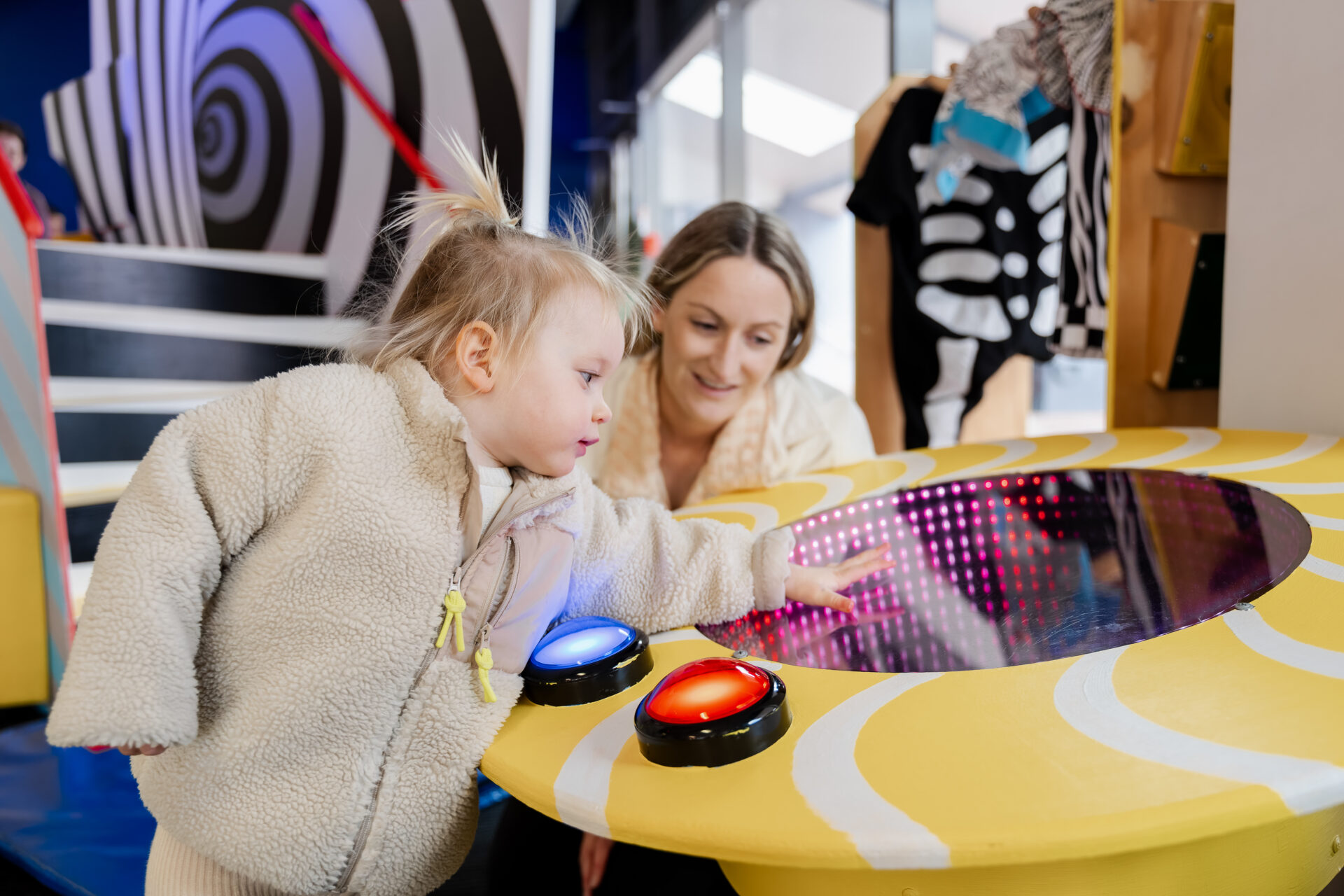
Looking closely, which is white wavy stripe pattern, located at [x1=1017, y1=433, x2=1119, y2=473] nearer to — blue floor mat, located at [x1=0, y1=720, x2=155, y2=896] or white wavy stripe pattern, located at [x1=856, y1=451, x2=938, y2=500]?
white wavy stripe pattern, located at [x1=856, y1=451, x2=938, y2=500]

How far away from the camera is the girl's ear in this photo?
702 mm

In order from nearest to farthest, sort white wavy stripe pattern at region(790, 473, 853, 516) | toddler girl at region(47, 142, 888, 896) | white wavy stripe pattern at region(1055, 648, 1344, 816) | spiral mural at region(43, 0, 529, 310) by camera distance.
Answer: white wavy stripe pattern at region(1055, 648, 1344, 816)
toddler girl at region(47, 142, 888, 896)
white wavy stripe pattern at region(790, 473, 853, 516)
spiral mural at region(43, 0, 529, 310)

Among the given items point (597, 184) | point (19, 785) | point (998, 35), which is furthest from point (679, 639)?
point (597, 184)

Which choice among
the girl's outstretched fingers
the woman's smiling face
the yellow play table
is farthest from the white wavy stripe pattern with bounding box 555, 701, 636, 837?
the woman's smiling face

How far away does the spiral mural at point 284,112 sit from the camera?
1886mm

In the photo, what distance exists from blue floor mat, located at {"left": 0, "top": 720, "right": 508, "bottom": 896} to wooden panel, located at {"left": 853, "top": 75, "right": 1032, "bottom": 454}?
1.48m

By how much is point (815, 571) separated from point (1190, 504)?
425 mm

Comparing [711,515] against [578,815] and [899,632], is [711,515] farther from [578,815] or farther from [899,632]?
[578,815]

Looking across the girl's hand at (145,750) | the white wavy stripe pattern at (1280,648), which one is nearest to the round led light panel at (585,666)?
the girl's hand at (145,750)

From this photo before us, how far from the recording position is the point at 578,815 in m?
0.46

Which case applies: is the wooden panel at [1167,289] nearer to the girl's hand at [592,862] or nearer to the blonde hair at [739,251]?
the blonde hair at [739,251]

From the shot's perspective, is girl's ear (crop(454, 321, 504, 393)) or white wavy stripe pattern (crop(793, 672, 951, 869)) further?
girl's ear (crop(454, 321, 504, 393))

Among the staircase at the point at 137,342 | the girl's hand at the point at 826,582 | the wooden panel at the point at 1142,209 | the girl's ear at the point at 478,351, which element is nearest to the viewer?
the girl's ear at the point at 478,351

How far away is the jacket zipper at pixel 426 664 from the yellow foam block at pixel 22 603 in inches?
59.0
